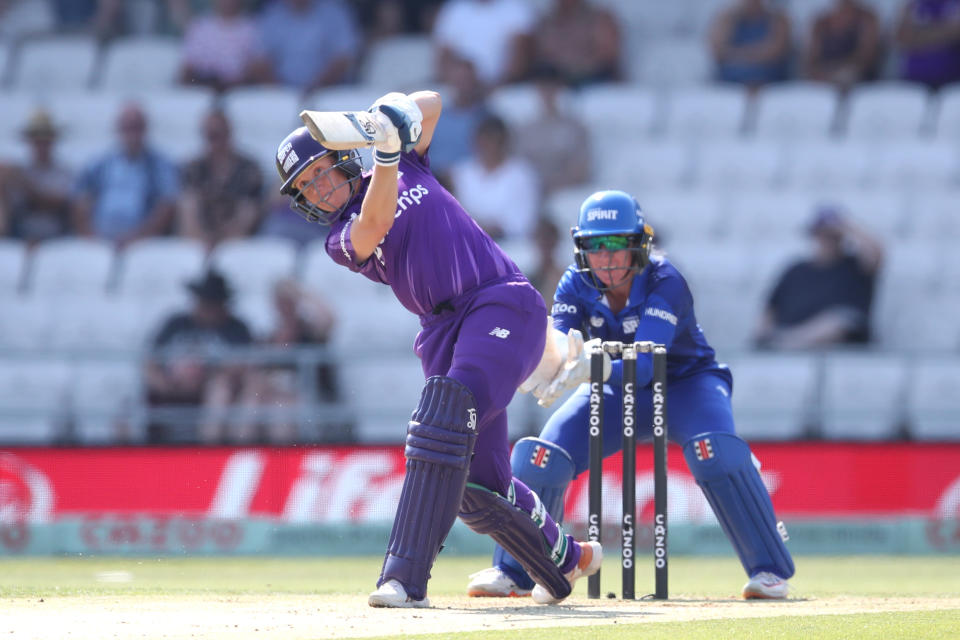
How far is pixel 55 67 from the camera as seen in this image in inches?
631

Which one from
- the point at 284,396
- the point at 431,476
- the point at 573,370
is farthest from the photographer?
the point at 284,396

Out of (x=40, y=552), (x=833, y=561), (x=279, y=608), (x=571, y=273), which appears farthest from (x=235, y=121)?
(x=279, y=608)

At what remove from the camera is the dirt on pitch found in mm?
5238

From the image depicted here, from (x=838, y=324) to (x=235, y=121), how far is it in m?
6.08

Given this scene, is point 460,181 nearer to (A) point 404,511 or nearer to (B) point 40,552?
(B) point 40,552

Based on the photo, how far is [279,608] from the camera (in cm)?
622

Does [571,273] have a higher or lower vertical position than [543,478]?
higher

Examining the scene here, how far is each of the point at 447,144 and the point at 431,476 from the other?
8605 mm

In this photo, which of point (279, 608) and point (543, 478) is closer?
point (279, 608)

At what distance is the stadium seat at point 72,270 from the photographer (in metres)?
13.5

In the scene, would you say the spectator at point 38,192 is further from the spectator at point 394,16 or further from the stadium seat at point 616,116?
the stadium seat at point 616,116

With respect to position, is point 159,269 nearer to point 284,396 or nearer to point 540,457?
point 284,396

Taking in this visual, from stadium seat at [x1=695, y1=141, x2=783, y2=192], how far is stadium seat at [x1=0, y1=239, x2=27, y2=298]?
6.01m

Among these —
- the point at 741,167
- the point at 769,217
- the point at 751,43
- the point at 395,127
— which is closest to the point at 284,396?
the point at 769,217
